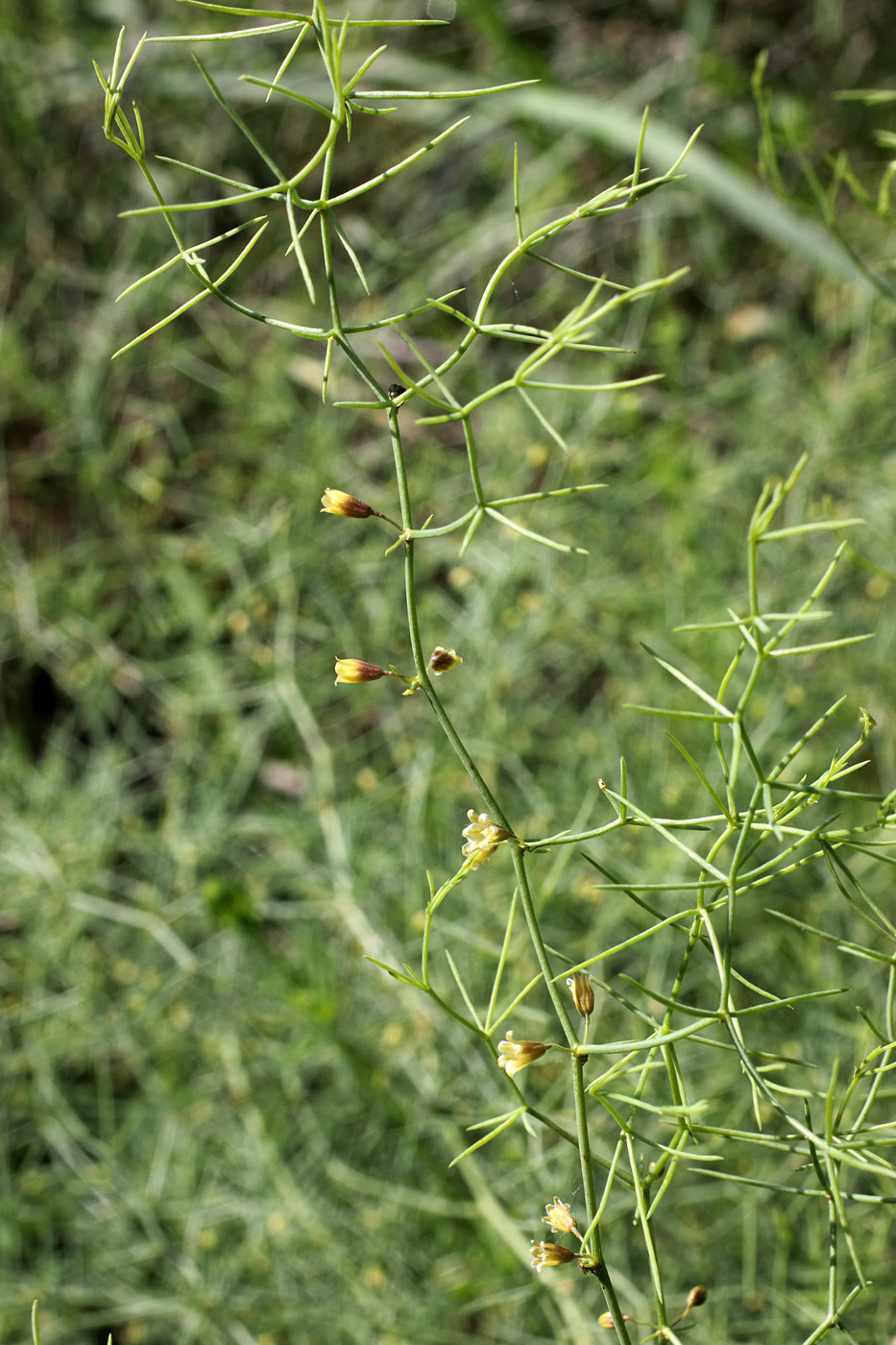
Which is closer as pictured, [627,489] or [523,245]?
[523,245]

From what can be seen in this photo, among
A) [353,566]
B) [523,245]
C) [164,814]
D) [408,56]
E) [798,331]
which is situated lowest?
[164,814]

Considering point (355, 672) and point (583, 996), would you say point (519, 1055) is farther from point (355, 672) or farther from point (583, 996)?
point (355, 672)

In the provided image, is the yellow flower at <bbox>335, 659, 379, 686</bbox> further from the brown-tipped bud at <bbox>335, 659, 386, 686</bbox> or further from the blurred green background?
the blurred green background

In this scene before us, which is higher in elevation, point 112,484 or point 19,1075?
point 112,484

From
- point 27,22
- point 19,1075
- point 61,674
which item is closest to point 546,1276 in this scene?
point 19,1075

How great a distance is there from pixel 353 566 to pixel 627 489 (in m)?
0.36

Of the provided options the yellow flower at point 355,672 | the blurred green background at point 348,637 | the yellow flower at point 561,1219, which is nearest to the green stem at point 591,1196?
the yellow flower at point 561,1219

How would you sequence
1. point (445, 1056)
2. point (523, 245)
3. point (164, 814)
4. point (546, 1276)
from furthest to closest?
point (164, 814), point (445, 1056), point (546, 1276), point (523, 245)

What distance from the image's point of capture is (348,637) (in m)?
1.36

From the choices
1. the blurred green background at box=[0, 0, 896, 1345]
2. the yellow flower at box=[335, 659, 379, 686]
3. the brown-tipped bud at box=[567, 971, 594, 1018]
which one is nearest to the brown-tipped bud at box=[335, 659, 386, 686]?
the yellow flower at box=[335, 659, 379, 686]

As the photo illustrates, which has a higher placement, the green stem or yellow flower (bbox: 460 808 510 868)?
yellow flower (bbox: 460 808 510 868)

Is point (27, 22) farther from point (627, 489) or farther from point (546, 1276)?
point (546, 1276)

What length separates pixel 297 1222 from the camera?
1134 mm

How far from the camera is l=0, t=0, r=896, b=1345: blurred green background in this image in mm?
1137
